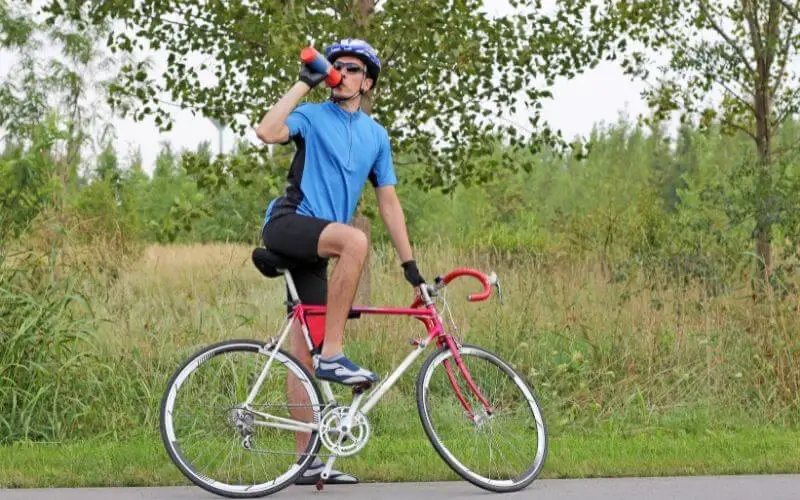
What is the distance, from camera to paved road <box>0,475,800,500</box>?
6336 millimetres

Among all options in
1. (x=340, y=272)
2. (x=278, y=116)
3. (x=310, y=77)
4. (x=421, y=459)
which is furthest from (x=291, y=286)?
(x=421, y=459)

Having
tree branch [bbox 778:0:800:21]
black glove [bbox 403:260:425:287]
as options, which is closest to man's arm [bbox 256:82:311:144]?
black glove [bbox 403:260:425:287]

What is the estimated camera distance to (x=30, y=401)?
27.3ft

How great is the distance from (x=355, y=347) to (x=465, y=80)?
4.30 metres

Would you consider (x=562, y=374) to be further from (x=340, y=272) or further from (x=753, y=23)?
(x=753, y=23)

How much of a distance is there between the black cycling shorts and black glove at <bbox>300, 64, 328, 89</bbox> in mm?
635

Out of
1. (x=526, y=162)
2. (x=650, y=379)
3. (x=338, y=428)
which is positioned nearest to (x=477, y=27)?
(x=526, y=162)

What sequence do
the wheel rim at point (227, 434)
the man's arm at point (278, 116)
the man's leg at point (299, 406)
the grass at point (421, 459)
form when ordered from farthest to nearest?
the grass at point (421, 459) < the man's leg at point (299, 406) < the wheel rim at point (227, 434) < the man's arm at point (278, 116)

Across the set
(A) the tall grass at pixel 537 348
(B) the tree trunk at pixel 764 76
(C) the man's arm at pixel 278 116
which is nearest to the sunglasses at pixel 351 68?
(C) the man's arm at pixel 278 116

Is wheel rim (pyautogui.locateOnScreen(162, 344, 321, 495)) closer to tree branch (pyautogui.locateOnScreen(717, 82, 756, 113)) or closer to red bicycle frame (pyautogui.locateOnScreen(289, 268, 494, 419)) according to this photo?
red bicycle frame (pyautogui.locateOnScreen(289, 268, 494, 419))

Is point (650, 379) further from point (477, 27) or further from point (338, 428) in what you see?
point (477, 27)

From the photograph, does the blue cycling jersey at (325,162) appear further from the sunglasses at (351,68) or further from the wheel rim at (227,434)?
the wheel rim at (227,434)

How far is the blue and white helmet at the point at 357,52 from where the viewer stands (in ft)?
21.1

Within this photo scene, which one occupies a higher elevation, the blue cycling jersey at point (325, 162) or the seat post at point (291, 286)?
the blue cycling jersey at point (325, 162)
